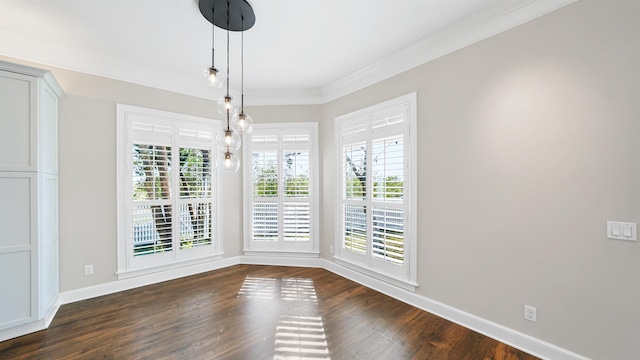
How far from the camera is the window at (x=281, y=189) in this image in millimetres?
4328

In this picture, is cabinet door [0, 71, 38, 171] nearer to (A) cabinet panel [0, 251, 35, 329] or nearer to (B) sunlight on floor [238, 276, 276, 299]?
(A) cabinet panel [0, 251, 35, 329]

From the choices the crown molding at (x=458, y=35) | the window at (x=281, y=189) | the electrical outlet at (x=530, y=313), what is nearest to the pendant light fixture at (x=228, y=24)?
the crown molding at (x=458, y=35)

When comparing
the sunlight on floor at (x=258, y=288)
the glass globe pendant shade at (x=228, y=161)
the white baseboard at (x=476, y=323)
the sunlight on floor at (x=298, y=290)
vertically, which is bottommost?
the sunlight on floor at (x=298, y=290)

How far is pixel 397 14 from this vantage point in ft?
7.84

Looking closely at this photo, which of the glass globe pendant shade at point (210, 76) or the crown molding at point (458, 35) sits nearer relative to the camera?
the glass globe pendant shade at point (210, 76)

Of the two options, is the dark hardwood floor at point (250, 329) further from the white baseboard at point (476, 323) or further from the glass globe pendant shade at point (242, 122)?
the glass globe pendant shade at point (242, 122)

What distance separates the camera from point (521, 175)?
2195mm

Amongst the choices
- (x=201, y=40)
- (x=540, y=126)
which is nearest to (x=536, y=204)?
(x=540, y=126)

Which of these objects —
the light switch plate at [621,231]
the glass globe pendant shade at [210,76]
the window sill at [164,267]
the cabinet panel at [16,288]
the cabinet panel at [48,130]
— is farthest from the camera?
the window sill at [164,267]

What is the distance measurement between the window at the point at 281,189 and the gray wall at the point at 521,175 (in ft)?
5.87

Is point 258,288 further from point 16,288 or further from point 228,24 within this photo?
point 228,24

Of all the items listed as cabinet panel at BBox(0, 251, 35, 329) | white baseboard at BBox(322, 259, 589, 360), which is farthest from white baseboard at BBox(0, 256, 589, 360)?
cabinet panel at BBox(0, 251, 35, 329)

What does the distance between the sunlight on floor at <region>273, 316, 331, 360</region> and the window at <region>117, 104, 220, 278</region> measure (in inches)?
83.9

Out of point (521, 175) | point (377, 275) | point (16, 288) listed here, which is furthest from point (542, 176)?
point (16, 288)
